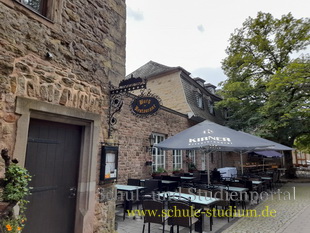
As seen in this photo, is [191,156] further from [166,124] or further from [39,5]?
[39,5]

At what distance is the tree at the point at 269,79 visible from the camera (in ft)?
42.0

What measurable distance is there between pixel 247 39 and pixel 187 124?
877cm

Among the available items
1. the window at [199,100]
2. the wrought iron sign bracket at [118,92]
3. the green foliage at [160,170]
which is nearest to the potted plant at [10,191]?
the wrought iron sign bracket at [118,92]

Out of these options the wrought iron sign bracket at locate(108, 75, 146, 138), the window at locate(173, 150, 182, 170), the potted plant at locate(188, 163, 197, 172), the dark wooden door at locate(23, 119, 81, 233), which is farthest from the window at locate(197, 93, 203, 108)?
the dark wooden door at locate(23, 119, 81, 233)

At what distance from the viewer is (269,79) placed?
14.8m

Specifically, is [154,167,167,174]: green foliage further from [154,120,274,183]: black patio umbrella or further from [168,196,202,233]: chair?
[168,196,202,233]: chair

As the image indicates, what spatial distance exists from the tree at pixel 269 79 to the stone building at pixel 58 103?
11785 mm

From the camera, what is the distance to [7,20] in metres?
2.51

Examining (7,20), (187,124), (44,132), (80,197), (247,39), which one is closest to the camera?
(7,20)

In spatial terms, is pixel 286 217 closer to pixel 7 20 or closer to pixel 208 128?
pixel 208 128

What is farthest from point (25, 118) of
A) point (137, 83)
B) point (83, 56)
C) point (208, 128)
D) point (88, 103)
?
point (208, 128)

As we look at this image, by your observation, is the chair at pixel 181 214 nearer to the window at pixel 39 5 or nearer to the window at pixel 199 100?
the window at pixel 39 5

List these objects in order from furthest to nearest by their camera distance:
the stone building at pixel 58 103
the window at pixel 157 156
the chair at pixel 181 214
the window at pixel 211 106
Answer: the window at pixel 211 106, the window at pixel 157 156, the chair at pixel 181 214, the stone building at pixel 58 103

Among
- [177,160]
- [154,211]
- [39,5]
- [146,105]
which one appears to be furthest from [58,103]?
[177,160]
